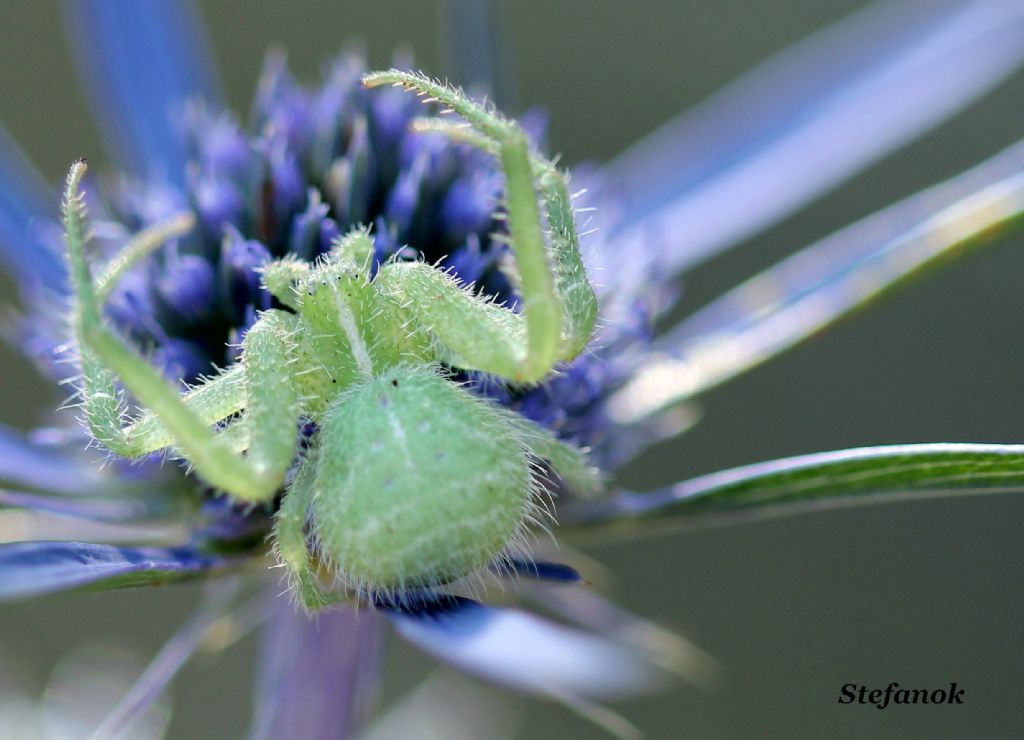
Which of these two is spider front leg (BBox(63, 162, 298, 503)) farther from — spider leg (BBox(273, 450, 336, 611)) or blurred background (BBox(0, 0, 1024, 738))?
blurred background (BBox(0, 0, 1024, 738))

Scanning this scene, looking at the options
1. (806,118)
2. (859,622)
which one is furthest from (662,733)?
(806,118)

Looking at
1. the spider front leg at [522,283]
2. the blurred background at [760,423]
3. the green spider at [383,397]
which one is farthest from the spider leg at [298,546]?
the blurred background at [760,423]

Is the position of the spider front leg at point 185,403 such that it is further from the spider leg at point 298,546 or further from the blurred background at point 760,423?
the blurred background at point 760,423

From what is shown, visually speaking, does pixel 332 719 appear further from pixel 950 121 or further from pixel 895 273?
pixel 950 121

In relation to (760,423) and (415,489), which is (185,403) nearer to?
(415,489)

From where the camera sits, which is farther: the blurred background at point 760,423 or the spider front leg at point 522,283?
the blurred background at point 760,423

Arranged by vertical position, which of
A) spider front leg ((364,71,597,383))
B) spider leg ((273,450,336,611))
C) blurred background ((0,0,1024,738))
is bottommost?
spider leg ((273,450,336,611))

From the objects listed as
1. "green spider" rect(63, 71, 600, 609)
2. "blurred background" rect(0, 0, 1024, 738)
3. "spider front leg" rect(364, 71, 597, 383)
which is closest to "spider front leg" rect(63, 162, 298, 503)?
"green spider" rect(63, 71, 600, 609)
